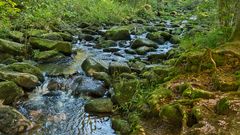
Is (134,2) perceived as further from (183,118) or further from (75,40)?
(183,118)

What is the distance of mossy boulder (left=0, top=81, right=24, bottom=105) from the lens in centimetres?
714

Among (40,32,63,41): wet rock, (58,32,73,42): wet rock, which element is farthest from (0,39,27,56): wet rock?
(58,32,73,42): wet rock

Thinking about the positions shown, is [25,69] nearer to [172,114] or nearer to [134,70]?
[134,70]

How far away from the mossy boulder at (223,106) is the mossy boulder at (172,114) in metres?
0.62

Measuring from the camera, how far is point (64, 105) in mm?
7480

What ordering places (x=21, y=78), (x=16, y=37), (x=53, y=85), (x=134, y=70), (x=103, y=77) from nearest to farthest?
(x=21, y=78)
(x=53, y=85)
(x=103, y=77)
(x=134, y=70)
(x=16, y=37)

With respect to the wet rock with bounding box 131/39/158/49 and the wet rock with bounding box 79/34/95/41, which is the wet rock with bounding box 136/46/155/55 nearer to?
the wet rock with bounding box 131/39/158/49

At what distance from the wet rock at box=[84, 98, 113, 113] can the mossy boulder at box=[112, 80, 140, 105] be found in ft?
0.59

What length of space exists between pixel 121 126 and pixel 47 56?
535cm

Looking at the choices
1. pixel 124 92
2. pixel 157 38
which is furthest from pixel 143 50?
pixel 124 92

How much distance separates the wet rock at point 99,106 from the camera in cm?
699

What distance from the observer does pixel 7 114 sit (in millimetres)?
6031

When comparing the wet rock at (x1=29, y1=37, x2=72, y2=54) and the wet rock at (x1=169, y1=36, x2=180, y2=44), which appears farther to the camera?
the wet rock at (x1=169, y1=36, x2=180, y2=44)

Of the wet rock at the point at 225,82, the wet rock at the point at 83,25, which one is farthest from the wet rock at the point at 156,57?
the wet rock at the point at 83,25
